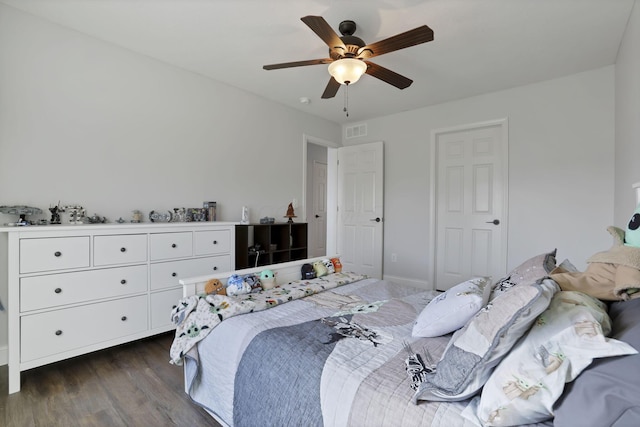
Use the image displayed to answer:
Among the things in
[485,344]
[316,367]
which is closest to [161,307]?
[316,367]

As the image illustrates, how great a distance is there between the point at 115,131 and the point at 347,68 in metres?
2.13

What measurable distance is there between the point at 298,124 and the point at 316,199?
2030mm

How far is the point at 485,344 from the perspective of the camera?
92cm

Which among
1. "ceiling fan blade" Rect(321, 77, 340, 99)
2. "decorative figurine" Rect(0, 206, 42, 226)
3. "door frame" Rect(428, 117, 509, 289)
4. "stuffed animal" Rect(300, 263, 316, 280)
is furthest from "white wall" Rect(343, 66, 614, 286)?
"decorative figurine" Rect(0, 206, 42, 226)

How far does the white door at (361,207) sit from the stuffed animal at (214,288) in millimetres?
3047

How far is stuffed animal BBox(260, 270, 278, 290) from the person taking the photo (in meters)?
2.15

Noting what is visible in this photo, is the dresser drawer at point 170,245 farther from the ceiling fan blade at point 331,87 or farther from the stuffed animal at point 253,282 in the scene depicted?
the ceiling fan blade at point 331,87

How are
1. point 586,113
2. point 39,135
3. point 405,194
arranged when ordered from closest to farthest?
point 39,135 → point 586,113 → point 405,194

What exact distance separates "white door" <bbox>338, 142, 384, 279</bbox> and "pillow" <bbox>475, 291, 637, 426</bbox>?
12.5 feet

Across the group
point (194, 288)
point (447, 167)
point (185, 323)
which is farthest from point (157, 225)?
point (447, 167)

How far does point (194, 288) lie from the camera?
1876mm

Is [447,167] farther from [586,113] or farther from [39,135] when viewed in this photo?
[39,135]

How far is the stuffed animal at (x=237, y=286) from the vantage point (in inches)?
76.2

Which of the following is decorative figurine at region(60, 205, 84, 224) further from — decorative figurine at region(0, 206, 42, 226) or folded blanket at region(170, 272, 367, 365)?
folded blanket at region(170, 272, 367, 365)
